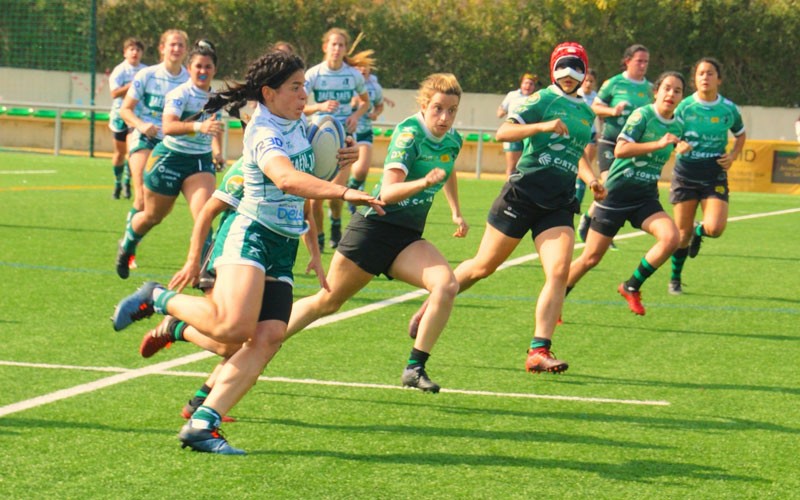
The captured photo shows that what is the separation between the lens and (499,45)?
47719 millimetres

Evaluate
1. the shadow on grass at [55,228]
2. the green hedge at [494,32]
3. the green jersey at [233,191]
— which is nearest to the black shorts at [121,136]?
the shadow on grass at [55,228]

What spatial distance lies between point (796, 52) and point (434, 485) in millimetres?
42490

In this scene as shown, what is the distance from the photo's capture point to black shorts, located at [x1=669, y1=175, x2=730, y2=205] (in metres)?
12.9

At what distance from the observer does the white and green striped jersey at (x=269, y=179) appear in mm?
6469

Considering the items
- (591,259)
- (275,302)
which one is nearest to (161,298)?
(275,302)

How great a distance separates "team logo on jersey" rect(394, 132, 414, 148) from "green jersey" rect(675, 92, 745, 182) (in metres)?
5.41

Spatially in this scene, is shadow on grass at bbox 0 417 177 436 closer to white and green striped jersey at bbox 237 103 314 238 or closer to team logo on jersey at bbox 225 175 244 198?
white and green striped jersey at bbox 237 103 314 238

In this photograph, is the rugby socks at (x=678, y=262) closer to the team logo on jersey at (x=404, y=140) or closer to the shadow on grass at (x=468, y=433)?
the team logo on jersey at (x=404, y=140)

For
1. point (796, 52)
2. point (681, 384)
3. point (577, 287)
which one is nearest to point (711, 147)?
point (577, 287)

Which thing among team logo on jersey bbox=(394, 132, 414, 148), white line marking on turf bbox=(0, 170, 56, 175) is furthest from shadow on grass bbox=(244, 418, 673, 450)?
white line marking on turf bbox=(0, 170, 56, 175)

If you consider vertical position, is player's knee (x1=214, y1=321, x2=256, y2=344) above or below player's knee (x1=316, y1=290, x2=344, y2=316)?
above

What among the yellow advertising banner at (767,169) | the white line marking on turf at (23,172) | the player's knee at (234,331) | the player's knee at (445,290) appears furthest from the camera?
the yellow advertising banner at (767,169)

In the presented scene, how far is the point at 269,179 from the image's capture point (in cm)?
650

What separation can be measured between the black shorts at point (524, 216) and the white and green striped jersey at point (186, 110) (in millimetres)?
3475
